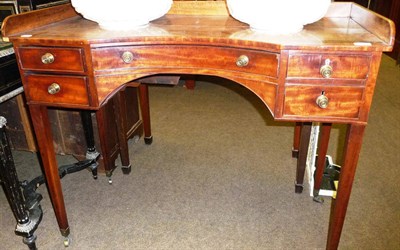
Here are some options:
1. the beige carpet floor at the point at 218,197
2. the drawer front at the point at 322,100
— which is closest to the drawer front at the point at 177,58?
the drawer front at the point at 322,100

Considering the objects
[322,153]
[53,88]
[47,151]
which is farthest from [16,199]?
[322,153]

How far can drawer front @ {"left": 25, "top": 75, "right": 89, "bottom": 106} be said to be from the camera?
3.56 ft

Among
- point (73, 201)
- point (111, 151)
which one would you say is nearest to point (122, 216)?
point (73, 201)

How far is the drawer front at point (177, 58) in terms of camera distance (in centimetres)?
100

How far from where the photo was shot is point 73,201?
1652mm

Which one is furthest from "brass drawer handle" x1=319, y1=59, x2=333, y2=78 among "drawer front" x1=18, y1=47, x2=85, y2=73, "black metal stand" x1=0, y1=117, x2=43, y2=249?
"black metal stand" x1=0, y1=117, x2=43, y2=249

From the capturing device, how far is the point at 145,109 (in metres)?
2.08

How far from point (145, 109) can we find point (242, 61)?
1176mm

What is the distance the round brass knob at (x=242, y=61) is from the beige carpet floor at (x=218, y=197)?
2.51ft

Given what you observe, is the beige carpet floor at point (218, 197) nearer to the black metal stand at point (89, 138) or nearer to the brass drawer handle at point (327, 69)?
the black metal stand at point (89, 138)

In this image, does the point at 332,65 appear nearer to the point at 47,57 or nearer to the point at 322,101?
the point at 322,101

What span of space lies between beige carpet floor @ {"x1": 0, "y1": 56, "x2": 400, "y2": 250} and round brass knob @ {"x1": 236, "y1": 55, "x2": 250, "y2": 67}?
76 cm

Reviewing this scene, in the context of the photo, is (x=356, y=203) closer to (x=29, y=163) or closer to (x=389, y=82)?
(x=29, y=163)

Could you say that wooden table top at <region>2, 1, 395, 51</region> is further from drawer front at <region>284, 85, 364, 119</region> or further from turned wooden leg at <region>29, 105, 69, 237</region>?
turned wooden leg at <region>29, 105, 69, 237</region>
